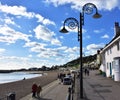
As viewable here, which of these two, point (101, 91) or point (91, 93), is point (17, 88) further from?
point (91, 93)

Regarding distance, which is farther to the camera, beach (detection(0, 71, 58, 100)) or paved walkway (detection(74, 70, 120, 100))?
beach (detection(0, 71, 58, 100))

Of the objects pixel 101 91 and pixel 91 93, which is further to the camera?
pixel 101 91

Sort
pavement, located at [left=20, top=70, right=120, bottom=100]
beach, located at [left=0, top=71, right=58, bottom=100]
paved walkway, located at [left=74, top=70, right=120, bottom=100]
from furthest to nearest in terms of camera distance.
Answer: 1. beach, located at [left=0, top=71, right=58, bottom=100]
2. pavement, located at [left=20, top=70, right=120, bottom=100]
3. paved walkway, located at [left=74, top=70, right=120, bottom=100]

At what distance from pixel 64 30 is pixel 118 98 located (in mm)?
6111

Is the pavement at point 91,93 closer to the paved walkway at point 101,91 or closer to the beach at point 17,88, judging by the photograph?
the paved walkway at point 101,91

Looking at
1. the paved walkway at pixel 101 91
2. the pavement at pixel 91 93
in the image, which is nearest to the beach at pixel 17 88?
the pavement at pixel 91 93

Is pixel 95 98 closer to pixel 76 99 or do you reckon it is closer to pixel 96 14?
pixel 76 99

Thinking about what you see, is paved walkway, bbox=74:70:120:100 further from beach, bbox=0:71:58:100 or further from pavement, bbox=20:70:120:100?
beach, bbox=0:71:58:100

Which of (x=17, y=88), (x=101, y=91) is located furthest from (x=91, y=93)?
(x=17, y=88)

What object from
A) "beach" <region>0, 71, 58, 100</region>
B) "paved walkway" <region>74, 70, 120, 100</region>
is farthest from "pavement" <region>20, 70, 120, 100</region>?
"beach" <region>0, 71, 58, 100</region>

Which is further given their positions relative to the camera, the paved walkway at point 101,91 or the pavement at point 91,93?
the pavement at point 91,93

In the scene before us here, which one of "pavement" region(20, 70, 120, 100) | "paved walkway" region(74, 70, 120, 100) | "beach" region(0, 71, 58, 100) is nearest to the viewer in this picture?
"paved walkway" region(74, 70, 120, 100)

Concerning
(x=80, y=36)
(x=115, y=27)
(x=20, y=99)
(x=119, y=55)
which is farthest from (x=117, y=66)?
(x=80, y=36)

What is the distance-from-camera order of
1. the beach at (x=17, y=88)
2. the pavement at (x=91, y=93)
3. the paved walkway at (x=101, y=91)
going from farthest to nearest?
the beach at (x=17, y=88), the pavement at (x=91, y=93), the paved walkway at (x=101, y=91)
